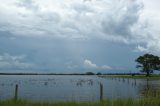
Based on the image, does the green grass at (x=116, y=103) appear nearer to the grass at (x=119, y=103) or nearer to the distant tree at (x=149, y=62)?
the grass at (x=119, y=103)

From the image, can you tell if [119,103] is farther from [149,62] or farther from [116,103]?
[149,62]

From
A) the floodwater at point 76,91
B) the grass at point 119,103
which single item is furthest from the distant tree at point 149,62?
the grass at point 119,103

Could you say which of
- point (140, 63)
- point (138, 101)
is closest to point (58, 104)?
point (138, 101)

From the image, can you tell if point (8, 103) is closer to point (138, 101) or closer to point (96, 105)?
point (96, 105)

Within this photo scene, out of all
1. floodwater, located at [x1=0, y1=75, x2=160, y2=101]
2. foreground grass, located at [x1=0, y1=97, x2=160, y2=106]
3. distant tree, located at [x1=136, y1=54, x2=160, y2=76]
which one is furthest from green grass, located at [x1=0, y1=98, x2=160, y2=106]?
distant tree, located at [x1=136, y1=54, x2=160, y2=76]

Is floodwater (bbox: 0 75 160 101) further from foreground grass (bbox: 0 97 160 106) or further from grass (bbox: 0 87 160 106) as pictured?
grass (bbox: 0 87 160 106)

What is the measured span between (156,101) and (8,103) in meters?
9.63

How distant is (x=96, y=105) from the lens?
64.1 feet

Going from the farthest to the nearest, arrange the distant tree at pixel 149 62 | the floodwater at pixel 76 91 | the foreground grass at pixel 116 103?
the distant tree at pixel 149 62, the floodwater at pixel 76 91, the foreground grass at pixel 116 103

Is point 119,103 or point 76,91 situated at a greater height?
point 119,103

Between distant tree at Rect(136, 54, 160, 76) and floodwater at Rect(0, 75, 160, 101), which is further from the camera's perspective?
distant tree at Rect(136, 54, 160, 76)

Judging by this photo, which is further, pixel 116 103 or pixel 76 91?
pixel 76 91

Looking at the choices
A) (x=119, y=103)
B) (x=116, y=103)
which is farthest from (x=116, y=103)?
(x=119, y=103)

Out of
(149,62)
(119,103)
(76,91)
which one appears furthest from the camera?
(149,62)
